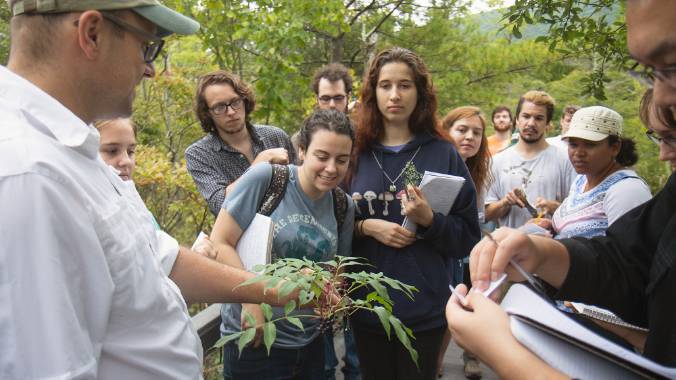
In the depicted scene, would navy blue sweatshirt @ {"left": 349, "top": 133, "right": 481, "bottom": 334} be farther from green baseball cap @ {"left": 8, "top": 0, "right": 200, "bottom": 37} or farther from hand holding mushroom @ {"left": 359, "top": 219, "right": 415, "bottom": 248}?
green baseball cap @ {"left": 8, "top": 0, "right": 200, "bottom": 37}

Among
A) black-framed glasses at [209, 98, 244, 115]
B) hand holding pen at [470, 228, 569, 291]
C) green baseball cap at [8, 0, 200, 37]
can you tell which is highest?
green baseball cap at [8, 0, 200, 37]

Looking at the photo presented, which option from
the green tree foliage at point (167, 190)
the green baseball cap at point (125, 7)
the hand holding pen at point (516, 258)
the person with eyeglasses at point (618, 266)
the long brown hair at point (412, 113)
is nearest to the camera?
the person with eyeglasses at point (618, 266)

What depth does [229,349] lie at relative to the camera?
2.62m

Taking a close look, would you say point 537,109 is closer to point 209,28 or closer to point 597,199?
point 597,199

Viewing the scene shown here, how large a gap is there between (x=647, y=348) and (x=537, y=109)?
13.2ft

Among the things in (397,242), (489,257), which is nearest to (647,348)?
(489,257)

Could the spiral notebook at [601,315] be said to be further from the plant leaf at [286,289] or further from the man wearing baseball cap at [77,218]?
the man wearing baseball cap at [77,218]

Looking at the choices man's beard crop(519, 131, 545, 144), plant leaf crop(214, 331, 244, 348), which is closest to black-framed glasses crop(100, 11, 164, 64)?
plant leaf crop(214, 331, 244, 348)

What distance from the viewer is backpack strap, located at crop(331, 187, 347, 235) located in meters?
2.76

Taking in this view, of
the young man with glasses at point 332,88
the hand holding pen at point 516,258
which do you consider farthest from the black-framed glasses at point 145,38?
the young man with glasses at point 332,88

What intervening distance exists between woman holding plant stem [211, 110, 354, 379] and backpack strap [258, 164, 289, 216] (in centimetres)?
2

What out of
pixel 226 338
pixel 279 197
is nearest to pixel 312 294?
pixel 226 338

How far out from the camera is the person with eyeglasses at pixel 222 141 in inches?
137

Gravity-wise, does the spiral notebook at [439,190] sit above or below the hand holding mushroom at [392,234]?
above
